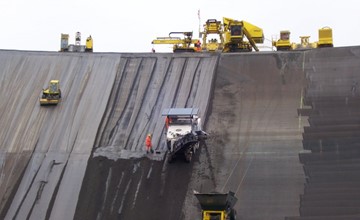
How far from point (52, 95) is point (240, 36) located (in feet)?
48.1

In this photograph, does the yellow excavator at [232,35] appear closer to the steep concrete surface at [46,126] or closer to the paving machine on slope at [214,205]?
the steep concrete surface at [46,126]

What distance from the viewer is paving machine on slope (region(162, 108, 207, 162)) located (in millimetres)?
30359

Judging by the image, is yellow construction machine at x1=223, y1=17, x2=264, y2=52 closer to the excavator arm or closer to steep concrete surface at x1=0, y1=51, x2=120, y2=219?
the excavator arm

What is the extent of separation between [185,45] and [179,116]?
18454mm

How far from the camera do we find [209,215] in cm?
2534

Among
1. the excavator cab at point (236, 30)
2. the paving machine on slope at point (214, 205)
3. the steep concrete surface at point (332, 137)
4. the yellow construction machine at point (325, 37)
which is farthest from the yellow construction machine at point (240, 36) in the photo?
the paving machine on slope at point (214, 205)

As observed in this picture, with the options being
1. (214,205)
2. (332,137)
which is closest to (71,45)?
(332,137)

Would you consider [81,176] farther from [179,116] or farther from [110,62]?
[110,62]

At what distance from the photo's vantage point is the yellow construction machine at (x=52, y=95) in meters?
37.0

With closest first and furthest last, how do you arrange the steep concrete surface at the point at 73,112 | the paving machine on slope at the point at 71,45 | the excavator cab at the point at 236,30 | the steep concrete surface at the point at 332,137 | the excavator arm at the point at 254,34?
the steep concrete surface at the point at 332,137 → the steep concrete surface at the point at 73,112 → the excavator cab at the point at 236,30 → the excavator arm at the point at 254,34 → the paving machine on slope at the point at 71,45

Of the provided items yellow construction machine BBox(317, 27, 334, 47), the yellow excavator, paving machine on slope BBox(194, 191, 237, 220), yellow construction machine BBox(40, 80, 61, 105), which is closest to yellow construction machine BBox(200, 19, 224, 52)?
the yellow excavator

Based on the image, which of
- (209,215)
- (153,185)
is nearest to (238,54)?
(153,185)

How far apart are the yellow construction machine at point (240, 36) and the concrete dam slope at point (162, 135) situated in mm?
5753

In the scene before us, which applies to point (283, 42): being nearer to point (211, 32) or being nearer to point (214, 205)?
point (211, 32)
